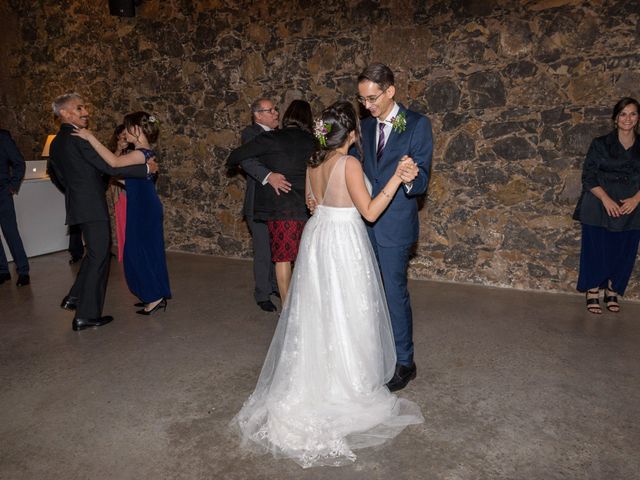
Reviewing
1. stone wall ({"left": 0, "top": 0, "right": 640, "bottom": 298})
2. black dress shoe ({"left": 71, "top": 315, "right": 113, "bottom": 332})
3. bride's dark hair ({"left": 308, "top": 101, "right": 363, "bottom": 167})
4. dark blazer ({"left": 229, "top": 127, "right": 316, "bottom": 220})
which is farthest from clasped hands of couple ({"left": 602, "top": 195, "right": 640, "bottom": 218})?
black dress shoe ({"left": 71, "top": 315, "right": 113, "bottom": 332})

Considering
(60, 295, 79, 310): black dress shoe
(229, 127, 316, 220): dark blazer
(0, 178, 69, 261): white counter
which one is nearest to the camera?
(229, 127, 316, 220): dark blazer

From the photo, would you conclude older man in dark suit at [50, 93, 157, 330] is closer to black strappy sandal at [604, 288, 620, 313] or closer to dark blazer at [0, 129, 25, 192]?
dark blazer at [0, 129, 25, 192]

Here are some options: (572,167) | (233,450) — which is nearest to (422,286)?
(572,167)

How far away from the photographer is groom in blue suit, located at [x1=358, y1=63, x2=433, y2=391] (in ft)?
9.09

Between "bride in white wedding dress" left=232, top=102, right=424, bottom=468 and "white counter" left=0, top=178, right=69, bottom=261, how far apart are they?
4797 mm

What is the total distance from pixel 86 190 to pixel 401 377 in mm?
2616

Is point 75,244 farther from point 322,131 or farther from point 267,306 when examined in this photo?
point 322,131

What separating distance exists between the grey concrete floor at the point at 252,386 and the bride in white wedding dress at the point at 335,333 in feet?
0.54

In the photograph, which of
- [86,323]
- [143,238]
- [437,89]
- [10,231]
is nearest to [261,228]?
[143,238]

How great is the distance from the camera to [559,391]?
3.02 m

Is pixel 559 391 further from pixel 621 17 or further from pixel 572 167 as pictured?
pixel 621 17

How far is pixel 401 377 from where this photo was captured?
310cm

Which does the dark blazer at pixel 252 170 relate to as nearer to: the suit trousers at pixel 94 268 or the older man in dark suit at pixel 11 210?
the suit trousers at pixel 94 268

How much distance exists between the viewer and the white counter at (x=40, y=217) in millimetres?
6242
